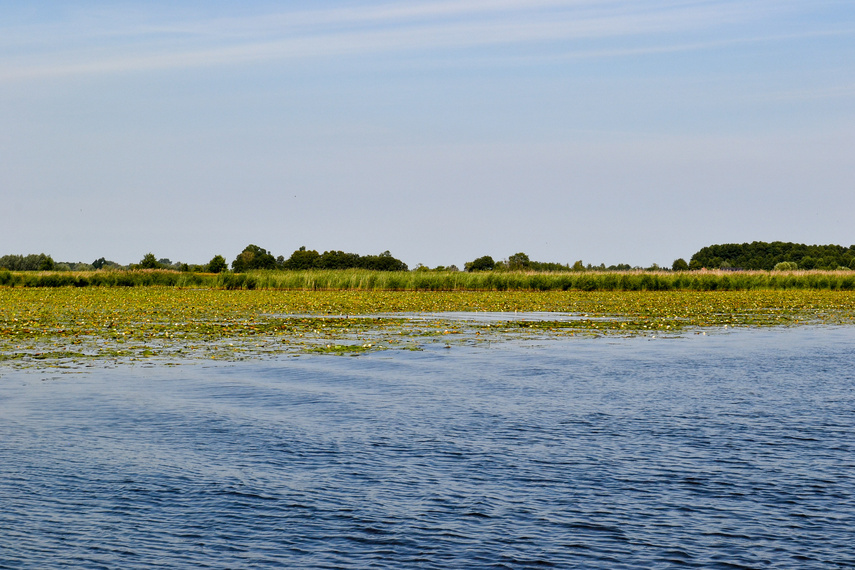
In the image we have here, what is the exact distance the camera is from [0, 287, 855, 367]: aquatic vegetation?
2162cm

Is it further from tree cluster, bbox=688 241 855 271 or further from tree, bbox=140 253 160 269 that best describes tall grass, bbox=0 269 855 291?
tree cluster, bbox=688 241 855 271

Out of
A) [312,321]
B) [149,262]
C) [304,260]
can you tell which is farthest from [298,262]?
[312,321]

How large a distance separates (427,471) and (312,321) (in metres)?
21.7

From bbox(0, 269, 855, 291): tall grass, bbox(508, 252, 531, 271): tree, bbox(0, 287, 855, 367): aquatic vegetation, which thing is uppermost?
bbox(508, 252, 531, 271): tree

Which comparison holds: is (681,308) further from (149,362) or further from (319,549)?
(319,549)

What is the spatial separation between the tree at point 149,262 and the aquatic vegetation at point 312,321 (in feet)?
128

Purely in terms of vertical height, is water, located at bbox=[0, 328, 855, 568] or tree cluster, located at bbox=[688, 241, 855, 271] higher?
tree cluster, located at bbox=[688, 241, 855, 271]

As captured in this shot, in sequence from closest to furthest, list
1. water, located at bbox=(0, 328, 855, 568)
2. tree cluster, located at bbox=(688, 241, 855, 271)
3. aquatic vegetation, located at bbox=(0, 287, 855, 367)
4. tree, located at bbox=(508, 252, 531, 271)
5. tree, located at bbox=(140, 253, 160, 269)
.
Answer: water, located at bbox=(0, 328, 855, 568), aquatic vegetation, located at bbox=(0, 287, 855, 367), tree, located at bbox=(508, 252, 531, 271), tree, located at bbox=(140, 253, 160, 269), tree cluster, located at bbox=(688, 241, 855, 271)

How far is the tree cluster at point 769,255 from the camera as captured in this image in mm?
130125

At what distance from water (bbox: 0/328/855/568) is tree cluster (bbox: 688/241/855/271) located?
120m

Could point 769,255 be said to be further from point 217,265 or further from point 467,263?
point 217,265

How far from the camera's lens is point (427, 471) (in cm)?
936

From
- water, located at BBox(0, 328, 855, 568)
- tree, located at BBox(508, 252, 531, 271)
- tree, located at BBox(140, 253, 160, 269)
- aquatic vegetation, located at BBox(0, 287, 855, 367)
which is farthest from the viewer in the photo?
tree, located at BBox(140, 253, 160, 269)

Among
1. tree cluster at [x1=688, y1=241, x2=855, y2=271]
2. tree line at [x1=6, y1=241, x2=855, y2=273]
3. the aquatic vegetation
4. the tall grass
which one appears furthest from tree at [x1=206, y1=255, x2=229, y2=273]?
tree cluster at [x1=688, y1=241, x2=855, y2=271]
